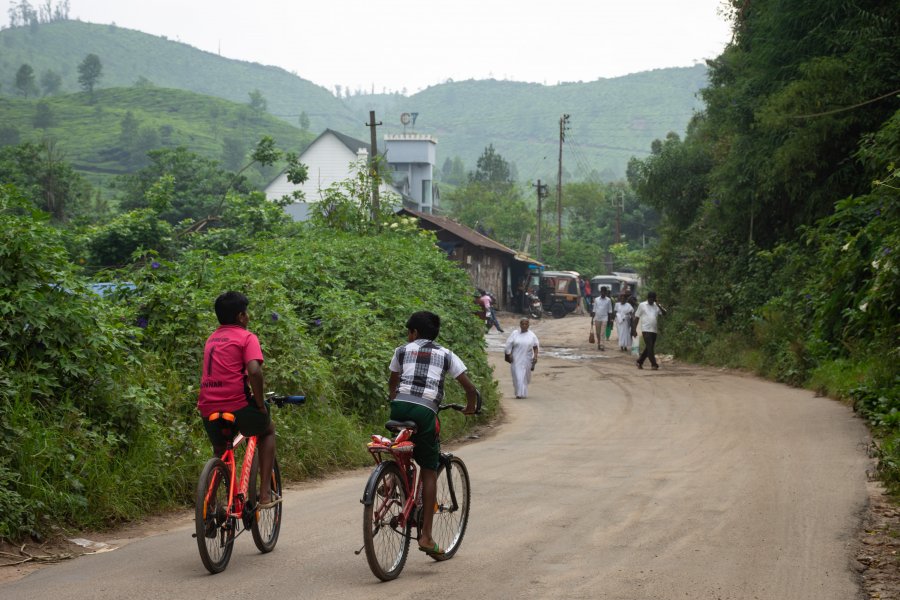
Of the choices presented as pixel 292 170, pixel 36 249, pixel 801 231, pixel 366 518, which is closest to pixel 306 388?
pixel 36 249

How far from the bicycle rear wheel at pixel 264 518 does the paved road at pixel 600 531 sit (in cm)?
12

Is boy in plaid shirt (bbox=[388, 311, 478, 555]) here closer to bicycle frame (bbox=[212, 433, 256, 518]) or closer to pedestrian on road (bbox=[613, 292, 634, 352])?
bicycle frame (bbox=[212, 433, 256, 518])

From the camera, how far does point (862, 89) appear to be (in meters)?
20.7

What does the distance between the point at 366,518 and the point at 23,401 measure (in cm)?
373

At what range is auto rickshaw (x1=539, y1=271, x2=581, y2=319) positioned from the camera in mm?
58938

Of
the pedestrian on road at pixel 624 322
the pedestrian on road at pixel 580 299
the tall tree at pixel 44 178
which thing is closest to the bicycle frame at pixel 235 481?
the pedestrian on road at pixel 624 322

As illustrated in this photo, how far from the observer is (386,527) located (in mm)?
6445

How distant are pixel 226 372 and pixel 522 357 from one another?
14.3 metres

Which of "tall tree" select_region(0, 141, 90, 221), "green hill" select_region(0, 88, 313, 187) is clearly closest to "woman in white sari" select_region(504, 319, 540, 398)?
"tall tree" select_region(0, 141, 90, 221)

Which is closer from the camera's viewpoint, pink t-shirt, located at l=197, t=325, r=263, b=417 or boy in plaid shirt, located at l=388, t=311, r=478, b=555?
boy in plaid shirt, located at l=388, t=311, r=478, b=555

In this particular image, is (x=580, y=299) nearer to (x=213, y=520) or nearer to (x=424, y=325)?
(x=424, y=325)

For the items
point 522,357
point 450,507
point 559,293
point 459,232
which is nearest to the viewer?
point 450,507

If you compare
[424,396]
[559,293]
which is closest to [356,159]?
[559,293]

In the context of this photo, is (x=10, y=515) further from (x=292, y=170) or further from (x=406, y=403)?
(x=292, y=170)
